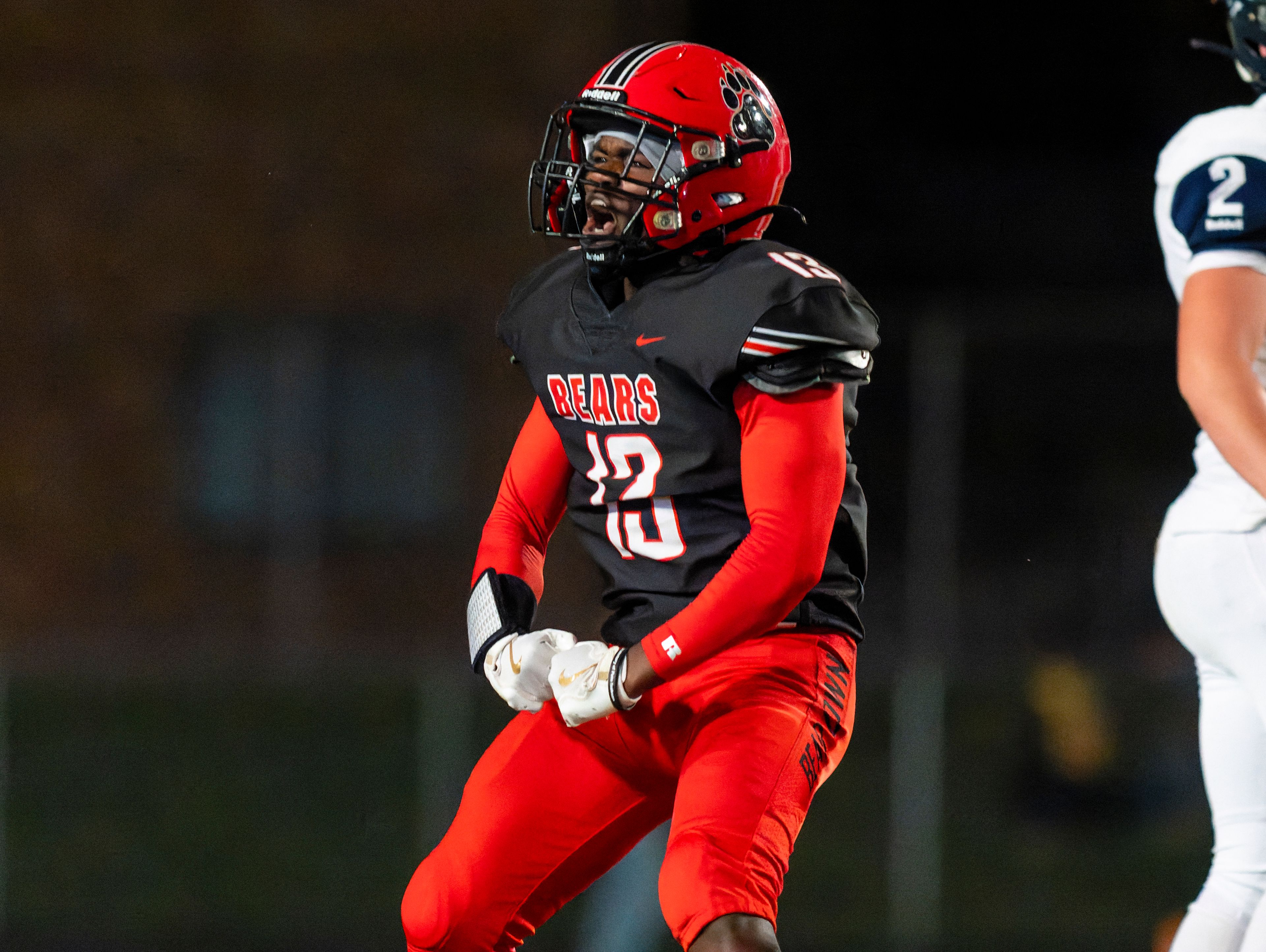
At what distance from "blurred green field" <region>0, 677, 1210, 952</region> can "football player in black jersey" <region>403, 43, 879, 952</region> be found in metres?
2.15

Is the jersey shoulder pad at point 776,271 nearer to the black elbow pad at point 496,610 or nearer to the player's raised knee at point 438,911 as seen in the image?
the black elbow pad at point 496,610

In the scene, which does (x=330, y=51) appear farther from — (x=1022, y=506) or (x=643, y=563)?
(x=643, y=563)

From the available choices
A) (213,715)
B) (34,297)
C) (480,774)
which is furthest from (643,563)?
(34,297)

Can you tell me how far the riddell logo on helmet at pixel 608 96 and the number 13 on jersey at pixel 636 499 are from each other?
47 cm

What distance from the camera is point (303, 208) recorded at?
25.1 ft

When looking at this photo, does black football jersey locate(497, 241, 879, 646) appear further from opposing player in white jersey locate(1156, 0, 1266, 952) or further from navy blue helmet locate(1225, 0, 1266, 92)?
navy blue helmet locate(1225, 0, 1266, 92)

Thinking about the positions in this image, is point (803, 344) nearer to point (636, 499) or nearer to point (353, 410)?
point (636, 499)

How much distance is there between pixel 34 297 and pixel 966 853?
5544 mm

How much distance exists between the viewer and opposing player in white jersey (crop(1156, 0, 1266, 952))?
6.56 feet

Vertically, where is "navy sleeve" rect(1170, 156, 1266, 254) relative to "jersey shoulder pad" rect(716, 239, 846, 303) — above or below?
above

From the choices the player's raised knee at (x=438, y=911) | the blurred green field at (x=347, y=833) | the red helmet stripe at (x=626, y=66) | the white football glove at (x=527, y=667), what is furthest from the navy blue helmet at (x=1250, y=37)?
the blurred green field at (x=347, y=833)

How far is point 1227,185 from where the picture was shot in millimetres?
2025

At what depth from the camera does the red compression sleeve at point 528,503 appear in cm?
227

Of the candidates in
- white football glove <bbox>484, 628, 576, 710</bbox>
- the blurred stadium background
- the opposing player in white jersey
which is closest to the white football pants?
the opposing player in white jersey
